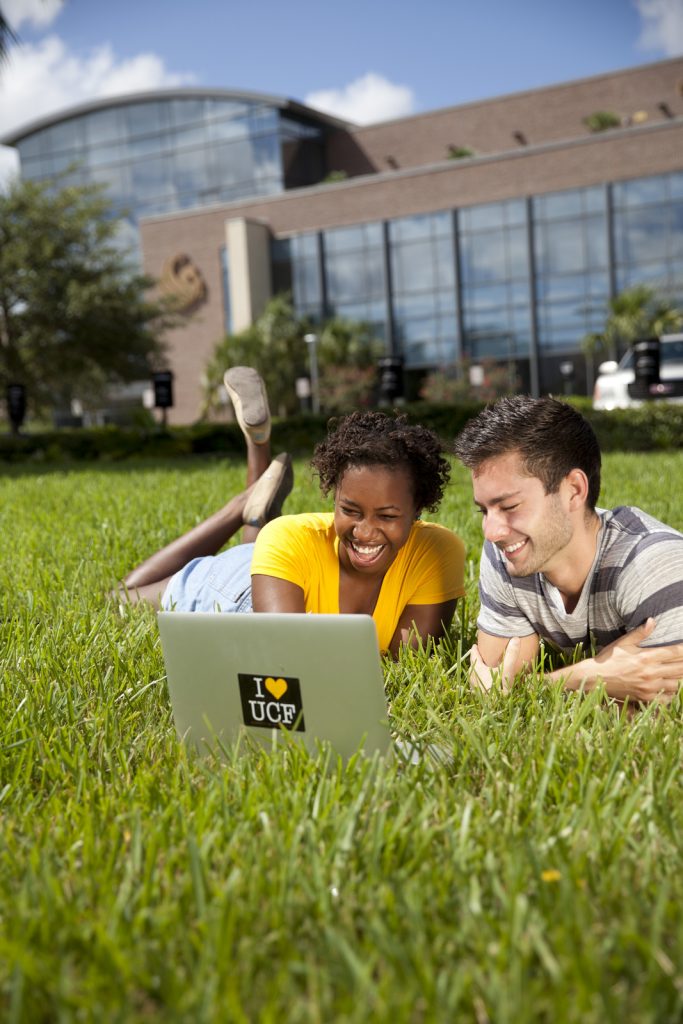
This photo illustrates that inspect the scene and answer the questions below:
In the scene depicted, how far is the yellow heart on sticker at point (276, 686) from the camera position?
2.42m

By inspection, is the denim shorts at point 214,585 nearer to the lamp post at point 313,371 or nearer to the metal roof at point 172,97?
the lamp post at point 313,371

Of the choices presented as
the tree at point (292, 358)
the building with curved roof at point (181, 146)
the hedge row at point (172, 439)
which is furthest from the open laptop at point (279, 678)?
the building with curved roof at point (181, 146)

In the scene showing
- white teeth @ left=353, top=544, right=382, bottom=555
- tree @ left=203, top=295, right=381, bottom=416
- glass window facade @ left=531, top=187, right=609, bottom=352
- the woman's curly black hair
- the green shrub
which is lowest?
white teeth @ left=353, top=544, right=382, bottom=555

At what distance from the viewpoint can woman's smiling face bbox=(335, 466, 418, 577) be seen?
11.1 ft

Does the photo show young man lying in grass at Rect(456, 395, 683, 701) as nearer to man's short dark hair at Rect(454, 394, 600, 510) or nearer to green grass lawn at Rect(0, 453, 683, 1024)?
man's short dark hair at Rect(454, 394, 600, 510)

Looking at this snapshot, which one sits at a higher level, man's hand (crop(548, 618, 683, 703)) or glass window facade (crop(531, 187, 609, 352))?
glass window facade (crop(531, 187, 609, 352))

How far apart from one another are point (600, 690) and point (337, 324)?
42.9 metres

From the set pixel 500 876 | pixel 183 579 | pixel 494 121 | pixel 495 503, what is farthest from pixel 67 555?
pixel 494 121

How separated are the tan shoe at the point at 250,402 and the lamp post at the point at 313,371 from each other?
36.9 metres

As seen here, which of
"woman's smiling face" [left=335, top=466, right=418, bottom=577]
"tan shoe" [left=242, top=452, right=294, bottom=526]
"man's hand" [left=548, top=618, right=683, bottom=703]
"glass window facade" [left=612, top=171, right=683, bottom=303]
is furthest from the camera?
"glass window facade" [left=612, top=171, right=683, bottom=303]

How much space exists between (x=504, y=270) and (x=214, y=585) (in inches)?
1621

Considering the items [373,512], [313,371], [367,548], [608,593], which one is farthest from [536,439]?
[313,371]

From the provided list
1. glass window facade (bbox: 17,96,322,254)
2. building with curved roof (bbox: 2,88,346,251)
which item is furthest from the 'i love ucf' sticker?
glass window facade (bbox: 17,96,322,254)

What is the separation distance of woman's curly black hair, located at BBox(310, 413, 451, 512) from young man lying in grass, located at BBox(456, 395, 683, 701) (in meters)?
0.40
